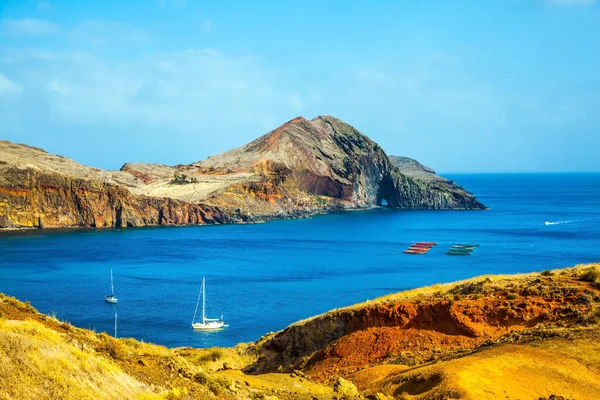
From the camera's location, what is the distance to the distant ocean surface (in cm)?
6988

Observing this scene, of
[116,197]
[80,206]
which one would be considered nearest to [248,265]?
[80,206]

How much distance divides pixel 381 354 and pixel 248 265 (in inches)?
3083

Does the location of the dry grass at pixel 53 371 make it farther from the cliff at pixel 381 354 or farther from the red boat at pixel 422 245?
the red boat at pixel 422 245

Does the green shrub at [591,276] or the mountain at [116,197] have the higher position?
the mountain at [116,197]

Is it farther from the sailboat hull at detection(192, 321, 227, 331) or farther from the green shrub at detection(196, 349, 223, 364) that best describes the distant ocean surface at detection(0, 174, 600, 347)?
the green shrub at detection(196, 349, 223, 364)

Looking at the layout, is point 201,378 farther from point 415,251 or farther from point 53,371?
point 415,251

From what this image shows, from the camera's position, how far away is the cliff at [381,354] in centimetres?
1481

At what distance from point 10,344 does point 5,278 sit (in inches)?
3213

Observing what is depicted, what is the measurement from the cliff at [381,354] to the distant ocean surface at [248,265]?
109 ft

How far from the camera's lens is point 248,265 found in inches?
4082

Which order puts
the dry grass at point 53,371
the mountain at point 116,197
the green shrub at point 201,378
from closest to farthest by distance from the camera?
1. the dry grass at point 53,371
2. the green shrub at point 201,378
3. the mountain at point 116,197

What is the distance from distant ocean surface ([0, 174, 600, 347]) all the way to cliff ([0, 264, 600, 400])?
109ft

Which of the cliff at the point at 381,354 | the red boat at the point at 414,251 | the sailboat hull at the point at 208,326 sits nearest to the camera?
the cliff at the point at 381,354

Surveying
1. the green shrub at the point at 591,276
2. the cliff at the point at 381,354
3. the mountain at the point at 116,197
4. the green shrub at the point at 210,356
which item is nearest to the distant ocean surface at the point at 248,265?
the mountain at the point at 116,197
